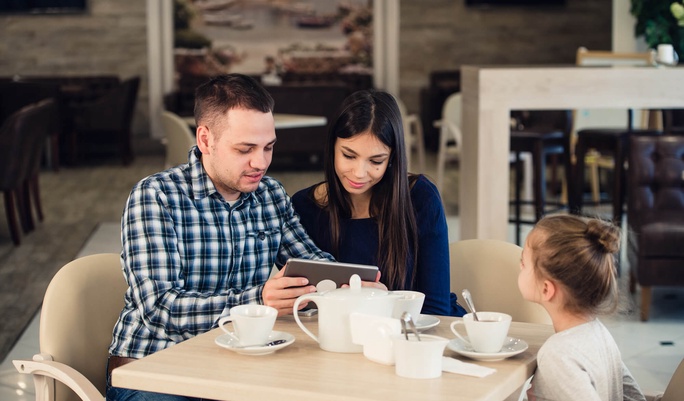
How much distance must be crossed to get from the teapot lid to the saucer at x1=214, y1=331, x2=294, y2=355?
→ 0.40ft

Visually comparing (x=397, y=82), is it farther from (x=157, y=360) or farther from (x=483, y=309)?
(x=157, y=360)

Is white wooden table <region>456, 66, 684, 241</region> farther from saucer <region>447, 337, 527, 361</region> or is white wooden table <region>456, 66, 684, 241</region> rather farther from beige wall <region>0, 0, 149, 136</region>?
beige wall <region>0, 0, 149, 136</region>

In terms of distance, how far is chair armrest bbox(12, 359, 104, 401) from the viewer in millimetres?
2035

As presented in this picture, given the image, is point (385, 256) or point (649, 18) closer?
point (385, 256)

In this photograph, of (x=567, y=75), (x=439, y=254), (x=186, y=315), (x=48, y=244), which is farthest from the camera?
(x=48, y=244)

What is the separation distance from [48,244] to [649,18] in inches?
191

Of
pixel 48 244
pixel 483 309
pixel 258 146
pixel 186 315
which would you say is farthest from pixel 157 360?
pixel 48 244

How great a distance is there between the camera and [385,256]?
8.33ft

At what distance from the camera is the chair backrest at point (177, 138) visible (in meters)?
6.27

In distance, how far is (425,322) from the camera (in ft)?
6.87

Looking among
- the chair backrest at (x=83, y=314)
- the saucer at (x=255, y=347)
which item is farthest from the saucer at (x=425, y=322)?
the chair backrest at (x=83, y=314)

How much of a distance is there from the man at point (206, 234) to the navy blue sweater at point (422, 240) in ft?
0.40

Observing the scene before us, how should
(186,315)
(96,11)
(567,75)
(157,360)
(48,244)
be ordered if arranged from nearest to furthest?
(157,360) → (186,315) → (567,75) → (48,244) → (96,11)

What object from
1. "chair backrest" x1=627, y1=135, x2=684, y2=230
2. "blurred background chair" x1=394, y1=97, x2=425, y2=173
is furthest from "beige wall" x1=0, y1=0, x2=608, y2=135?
"chair backrest" x1=627, y1=135, x2=684, y2=230
